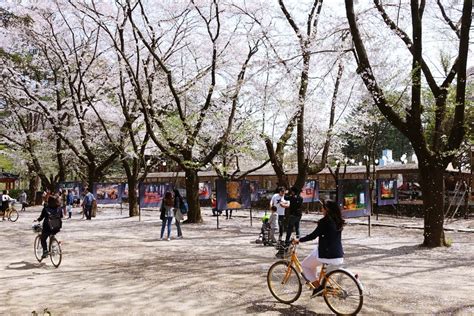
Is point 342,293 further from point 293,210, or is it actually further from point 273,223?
point 273,223

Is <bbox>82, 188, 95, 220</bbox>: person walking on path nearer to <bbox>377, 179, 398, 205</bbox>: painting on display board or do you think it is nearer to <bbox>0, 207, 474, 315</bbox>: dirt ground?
<bbox>0, 207, 474, 315</bbox>: dirt ground

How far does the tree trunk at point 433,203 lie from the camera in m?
12.6

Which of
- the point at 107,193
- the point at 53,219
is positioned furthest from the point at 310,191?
the point at 53,219

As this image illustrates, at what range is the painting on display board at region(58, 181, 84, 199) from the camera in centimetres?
2741

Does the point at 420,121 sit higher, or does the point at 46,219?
the point at 420,121

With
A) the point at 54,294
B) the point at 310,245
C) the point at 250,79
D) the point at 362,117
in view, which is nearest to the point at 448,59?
the point at 362,117

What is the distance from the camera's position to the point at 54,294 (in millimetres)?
7508

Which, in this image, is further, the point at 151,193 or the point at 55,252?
the point at 151,193

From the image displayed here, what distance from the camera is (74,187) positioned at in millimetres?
28344

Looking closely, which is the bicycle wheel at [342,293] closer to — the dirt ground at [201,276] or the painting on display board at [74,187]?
the dirt ground at [201,276]

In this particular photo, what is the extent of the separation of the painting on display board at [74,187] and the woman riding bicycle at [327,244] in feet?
76.4

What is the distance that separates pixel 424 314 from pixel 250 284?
290 cm

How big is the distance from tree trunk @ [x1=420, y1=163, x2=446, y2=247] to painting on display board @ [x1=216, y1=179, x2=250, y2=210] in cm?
807

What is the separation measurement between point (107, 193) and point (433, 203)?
17.8m
